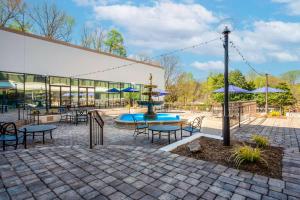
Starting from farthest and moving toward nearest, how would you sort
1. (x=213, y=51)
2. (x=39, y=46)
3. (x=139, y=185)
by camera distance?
(x=39, y=46), (x=213, y=51), (x=139, y=185)

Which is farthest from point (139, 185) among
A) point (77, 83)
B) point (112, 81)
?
point (112, 81)

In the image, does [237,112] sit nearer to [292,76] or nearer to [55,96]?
[55,96]

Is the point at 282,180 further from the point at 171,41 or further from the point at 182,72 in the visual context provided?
the point at 182,72

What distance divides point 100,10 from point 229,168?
639 inches

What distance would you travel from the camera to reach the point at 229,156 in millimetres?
4074

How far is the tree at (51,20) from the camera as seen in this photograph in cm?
2231

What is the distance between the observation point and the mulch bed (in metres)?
3.40

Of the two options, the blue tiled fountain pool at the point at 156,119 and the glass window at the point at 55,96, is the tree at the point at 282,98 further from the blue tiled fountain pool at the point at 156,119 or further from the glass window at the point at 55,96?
the glass window at the point at 55,96

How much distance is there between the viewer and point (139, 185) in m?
2.82

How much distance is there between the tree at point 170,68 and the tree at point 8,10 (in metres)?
23.3

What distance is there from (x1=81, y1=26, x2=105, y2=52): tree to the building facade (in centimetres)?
1037

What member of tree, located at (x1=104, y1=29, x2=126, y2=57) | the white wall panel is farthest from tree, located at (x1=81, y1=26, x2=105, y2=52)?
the white wall panel

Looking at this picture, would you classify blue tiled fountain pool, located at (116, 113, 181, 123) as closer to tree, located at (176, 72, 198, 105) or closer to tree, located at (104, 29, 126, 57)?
tree, located at (176, 72, 198, 105)

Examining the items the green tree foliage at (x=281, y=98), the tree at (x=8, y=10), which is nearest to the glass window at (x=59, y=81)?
the tree at (x=8, y=10)
